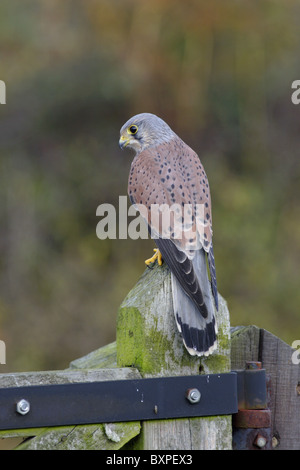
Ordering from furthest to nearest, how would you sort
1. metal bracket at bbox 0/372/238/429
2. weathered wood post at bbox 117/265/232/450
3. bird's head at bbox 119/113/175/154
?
bird's head at bbox 119/113/175/154, weathered wood post at bbox 117/265/232/450, metal bracket at bbox 0/372/238/429

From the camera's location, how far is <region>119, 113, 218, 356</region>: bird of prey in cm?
197

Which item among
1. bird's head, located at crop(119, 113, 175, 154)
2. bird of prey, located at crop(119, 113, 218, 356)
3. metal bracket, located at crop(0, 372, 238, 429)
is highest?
bird's head, located at crop(119, 113, 175, 154)

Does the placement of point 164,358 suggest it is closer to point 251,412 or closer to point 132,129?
point 251,412

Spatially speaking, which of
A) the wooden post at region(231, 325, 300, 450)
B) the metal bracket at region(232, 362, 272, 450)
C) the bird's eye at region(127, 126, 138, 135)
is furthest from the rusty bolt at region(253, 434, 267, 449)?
the bird's eye at region(127, 126, 138, 135)

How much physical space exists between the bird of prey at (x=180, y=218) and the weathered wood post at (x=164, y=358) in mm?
37

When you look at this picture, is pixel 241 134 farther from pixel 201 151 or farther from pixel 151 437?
pixel 151 437

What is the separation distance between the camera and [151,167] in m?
2.72

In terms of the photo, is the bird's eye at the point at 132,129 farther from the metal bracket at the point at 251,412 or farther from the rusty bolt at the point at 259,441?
the rusty bolt at the point at 259,441

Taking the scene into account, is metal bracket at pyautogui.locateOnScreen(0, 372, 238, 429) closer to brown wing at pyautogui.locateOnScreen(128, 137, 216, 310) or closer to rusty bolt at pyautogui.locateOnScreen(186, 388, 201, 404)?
rusty bolt at pyautogui.locateOnScreen(186, 388, 201, 404)

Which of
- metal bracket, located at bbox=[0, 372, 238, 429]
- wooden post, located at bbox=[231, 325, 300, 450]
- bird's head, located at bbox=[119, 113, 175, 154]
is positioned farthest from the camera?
bird's head, located at bbox=[119, 113, 175, 154]

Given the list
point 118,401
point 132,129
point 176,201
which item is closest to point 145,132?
point 132,129

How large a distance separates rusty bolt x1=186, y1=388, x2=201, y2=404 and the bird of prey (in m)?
0.09

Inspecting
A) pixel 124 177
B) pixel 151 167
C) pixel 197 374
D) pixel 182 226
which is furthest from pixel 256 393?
pixel 124 177

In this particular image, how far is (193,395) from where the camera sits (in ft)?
6.16
